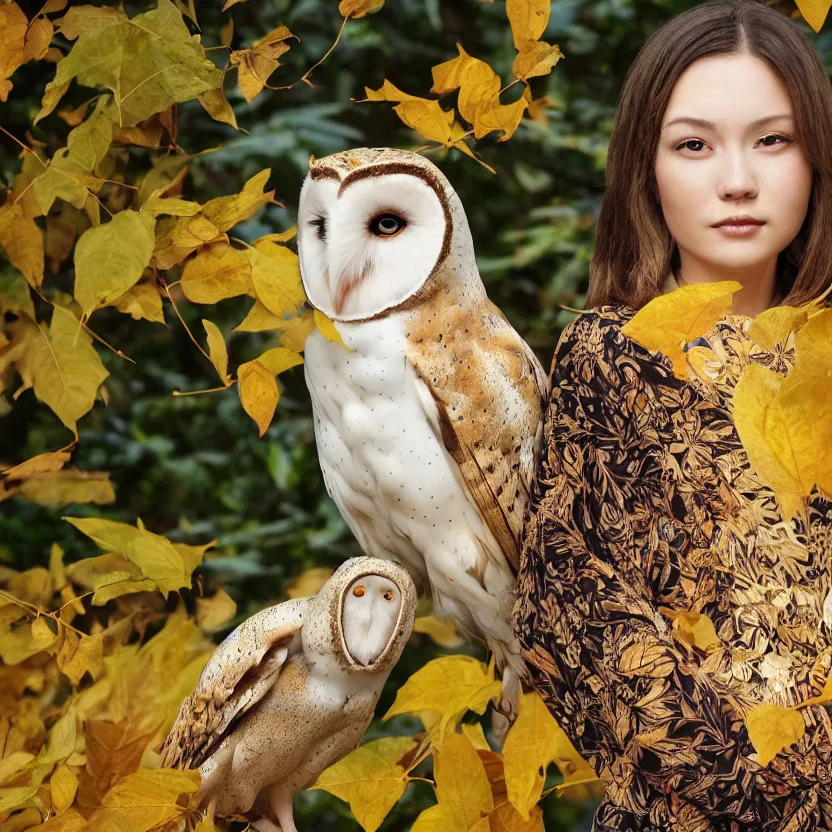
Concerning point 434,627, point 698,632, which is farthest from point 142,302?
point 698,632

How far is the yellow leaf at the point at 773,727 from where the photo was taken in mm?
819

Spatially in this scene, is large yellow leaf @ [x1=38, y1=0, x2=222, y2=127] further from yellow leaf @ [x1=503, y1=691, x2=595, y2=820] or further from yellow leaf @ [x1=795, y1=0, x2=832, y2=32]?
yellow leaf @ [x1=503, y1=691, x2=595, y2=820]

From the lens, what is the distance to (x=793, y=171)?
101cm

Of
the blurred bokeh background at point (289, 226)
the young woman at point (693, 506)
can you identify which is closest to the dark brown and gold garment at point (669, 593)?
the young woman at point (693, 506)

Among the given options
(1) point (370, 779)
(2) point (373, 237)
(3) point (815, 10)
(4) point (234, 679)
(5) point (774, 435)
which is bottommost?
(1) point (370, 779)

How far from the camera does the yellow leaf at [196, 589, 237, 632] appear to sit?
4.77 ft

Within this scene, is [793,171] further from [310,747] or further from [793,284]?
[310,747]

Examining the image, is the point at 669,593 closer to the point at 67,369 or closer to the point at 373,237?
the point at 373,237

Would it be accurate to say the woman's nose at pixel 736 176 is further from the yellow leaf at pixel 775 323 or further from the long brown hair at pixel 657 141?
the yellow leaf at pixel 775 323

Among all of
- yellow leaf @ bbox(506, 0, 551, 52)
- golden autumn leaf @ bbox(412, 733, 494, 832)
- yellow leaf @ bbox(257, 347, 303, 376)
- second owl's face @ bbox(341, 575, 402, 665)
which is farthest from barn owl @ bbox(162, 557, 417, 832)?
yellow leaf @ bbox(506, 0, 551, 52)

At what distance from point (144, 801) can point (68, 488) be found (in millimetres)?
463

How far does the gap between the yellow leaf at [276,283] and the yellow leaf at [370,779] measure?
1.54ft

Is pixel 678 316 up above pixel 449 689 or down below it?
above

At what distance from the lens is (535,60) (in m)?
1.19
